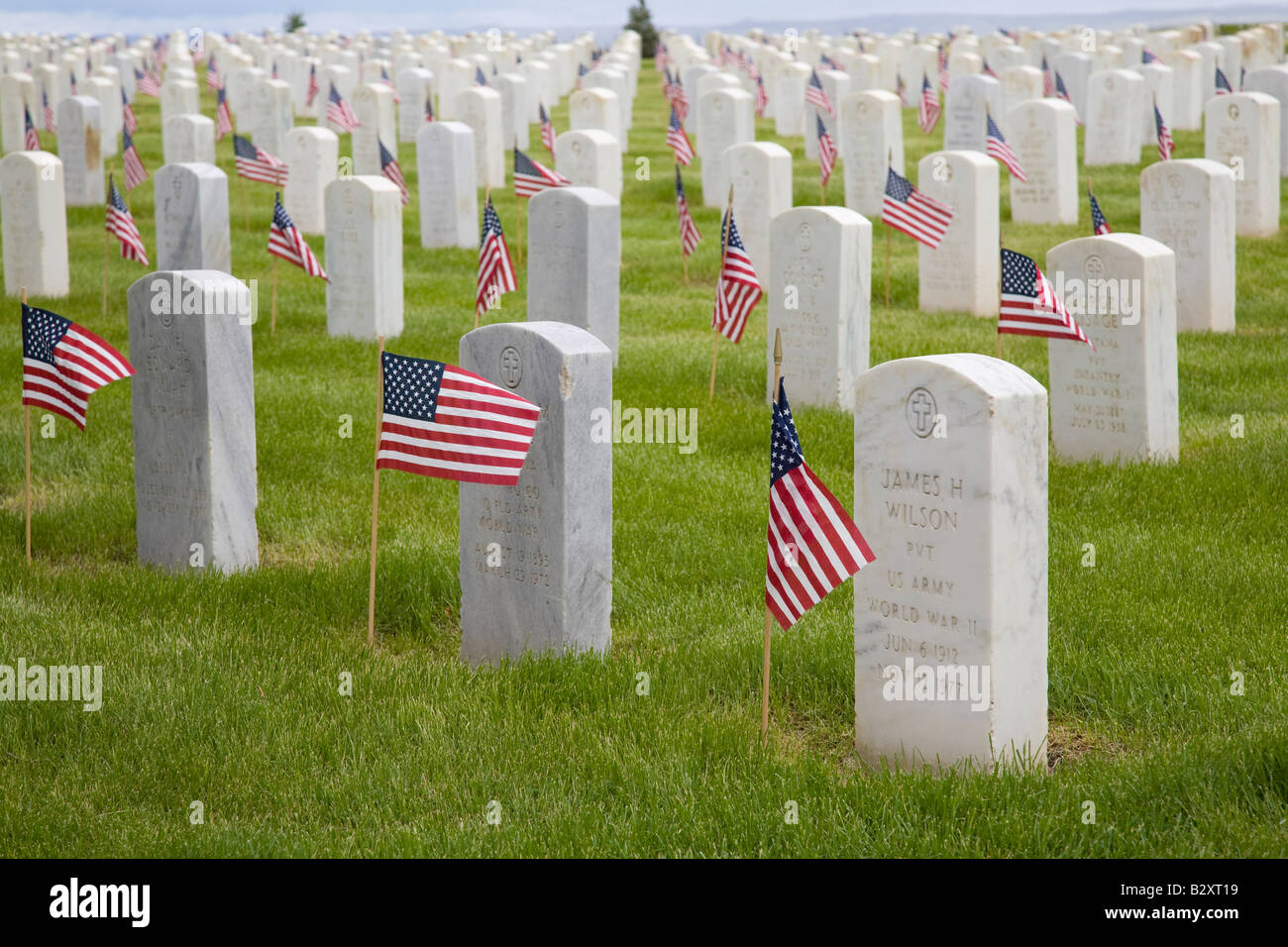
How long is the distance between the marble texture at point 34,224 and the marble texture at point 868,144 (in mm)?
10370

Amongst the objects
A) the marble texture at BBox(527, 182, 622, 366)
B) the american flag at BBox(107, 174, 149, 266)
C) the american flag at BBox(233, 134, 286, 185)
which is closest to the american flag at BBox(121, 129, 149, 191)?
the american flag at BBox(233, 134, 286, 185)

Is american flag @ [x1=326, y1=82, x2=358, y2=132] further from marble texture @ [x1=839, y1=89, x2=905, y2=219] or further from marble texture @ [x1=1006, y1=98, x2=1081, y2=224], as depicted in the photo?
marble texture @ [x1=1006, y1=98, x2=1081, y2=224]

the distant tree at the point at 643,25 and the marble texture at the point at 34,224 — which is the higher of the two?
the distant tree at the point at 643,25

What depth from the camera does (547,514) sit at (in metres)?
6.79

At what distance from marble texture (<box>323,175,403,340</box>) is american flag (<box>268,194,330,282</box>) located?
0.76 m

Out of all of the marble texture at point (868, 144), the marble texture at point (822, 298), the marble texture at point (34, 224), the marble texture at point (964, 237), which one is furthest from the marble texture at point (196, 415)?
the marble texture at point (868, 144)

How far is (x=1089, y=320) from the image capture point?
32.6 feet

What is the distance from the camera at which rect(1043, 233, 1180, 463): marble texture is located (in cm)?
978

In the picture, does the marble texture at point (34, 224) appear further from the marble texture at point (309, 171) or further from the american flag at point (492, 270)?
the american flag at point (492, 270)

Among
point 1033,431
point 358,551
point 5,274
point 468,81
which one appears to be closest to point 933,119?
point 468,81

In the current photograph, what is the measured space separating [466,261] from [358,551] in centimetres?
1088

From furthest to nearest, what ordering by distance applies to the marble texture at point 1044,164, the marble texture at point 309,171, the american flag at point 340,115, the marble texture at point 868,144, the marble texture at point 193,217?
the american flag at point 340,115
the marble texture at point 309,171
the marble texture at point 868,144
the marble texture at point 1044,164
the marble texture at point 193,217

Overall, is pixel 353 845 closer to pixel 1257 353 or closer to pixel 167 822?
pixel 167 822

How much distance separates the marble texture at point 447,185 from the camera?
19172 mm
